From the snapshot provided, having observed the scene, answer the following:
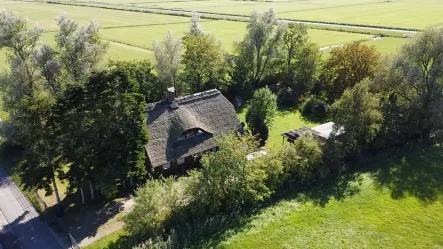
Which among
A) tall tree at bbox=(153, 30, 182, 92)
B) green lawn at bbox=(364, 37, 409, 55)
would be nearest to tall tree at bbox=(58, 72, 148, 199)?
tall tree at bbox=(153, 30, 182, 92)

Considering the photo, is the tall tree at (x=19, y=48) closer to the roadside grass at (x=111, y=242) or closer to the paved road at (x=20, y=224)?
the paved road at (x=20, y=224)

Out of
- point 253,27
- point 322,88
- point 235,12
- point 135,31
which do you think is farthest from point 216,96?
point 235,12

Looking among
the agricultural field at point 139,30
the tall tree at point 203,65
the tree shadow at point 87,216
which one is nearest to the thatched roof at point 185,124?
the tree shadow at point 87,216

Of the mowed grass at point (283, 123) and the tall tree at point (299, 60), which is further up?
the tall tree at point (299, 60)

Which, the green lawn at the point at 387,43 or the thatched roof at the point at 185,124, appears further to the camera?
the green lawn at the point at 387,43

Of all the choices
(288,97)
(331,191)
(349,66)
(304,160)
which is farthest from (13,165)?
(349,66)

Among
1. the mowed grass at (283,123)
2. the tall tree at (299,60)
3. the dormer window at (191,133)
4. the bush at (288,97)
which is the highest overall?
the tall tree at (299,60)
